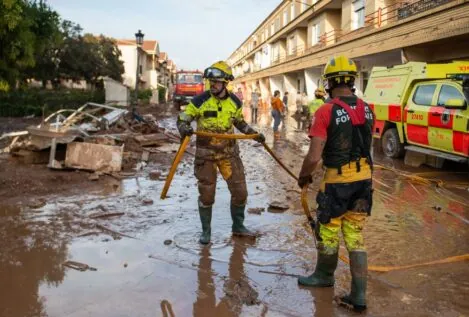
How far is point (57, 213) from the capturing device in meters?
6.27

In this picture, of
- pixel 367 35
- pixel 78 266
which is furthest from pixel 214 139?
pixel 367 35

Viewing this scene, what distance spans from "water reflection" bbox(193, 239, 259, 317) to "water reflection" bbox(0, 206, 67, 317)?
1210 millimetres

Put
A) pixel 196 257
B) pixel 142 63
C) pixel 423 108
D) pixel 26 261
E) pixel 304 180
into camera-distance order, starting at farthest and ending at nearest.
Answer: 1. pixel 142 63
2. pixel 423 108
3. pixel 196 257
4. pixel 26 261
5. pixel 304 180

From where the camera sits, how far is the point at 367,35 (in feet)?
63.0

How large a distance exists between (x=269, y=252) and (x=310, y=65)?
2457 cm

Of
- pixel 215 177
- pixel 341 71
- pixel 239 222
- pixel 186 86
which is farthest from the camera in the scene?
pixel 186 86

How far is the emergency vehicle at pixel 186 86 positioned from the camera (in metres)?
33.1

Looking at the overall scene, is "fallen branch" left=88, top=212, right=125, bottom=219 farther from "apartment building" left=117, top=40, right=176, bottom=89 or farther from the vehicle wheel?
"apartment building" left=117, top=40, right=176, bottom=89

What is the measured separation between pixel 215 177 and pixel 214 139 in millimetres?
432

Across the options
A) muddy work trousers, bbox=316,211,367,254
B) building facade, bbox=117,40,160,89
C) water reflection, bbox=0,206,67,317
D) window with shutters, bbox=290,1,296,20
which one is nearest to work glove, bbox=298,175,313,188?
muddy work trousers, bbox=316,211,367,254

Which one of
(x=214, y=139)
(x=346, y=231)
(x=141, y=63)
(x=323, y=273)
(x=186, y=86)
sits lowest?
(x=323, y=273)

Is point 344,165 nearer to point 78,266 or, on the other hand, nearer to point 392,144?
point 78,266

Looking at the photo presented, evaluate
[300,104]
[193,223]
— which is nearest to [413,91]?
[193,223]

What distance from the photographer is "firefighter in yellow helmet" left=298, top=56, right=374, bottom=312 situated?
358 cm
